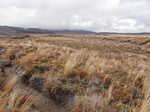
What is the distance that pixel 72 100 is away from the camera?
12.3 feet

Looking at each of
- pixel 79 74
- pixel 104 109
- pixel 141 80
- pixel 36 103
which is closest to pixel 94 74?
pixel 79 74

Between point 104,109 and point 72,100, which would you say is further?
point 72,100

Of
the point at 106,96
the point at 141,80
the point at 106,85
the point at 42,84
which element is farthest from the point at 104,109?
the point at 141,80

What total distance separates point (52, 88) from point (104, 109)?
139 centimetres

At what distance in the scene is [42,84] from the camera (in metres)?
4.42

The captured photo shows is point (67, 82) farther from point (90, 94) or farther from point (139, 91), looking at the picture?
point (139, 91)

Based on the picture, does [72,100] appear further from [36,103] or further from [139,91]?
[139,91]

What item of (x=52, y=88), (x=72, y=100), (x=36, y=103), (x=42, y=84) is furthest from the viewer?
(x=42, y=84)

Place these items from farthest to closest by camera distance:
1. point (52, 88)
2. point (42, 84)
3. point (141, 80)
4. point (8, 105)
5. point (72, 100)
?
point (141, 80), point (42, 84), point (52, 88), point (72, 100), point (8, 105)

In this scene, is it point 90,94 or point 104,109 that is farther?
point 90,94

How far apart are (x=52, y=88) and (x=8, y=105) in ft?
3.93

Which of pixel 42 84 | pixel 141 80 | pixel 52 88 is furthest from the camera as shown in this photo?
pixel 141 80

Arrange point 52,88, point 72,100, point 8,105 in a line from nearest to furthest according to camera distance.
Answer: point 8,105
point 72,100
point 52,88

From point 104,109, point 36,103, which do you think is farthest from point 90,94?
point 36,103
